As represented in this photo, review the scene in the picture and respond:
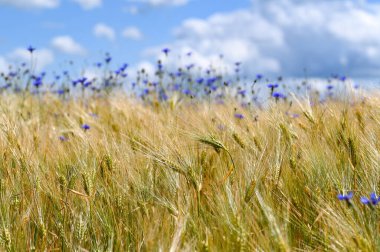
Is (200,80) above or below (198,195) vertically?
above

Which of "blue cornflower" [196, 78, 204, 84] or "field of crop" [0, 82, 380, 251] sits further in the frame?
"blue cornflower" [196, 78, 204, 84]

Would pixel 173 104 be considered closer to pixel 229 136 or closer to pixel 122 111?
pixel 122 111

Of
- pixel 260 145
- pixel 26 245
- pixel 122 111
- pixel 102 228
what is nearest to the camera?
pixel 26 245

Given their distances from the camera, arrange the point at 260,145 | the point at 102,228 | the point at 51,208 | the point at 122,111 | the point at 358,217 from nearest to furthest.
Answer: the point at 358,217 → the point at 102,228 → the point at 51,208 → the point at 260,145 → the point at 122,111

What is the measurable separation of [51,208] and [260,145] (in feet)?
2.98

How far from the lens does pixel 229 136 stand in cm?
253

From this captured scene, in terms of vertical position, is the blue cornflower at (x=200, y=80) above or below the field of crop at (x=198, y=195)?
above

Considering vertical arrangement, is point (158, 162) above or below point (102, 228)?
above

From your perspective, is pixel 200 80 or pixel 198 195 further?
pixel 200 80

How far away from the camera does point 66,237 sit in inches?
72.9

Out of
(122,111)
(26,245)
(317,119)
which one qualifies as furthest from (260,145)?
(122,111)

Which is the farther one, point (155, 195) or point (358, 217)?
point (155, 195)

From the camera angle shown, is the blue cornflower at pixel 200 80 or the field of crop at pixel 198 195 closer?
the field of crop at pixel 198 195

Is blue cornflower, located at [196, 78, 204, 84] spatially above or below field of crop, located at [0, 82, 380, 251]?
above
